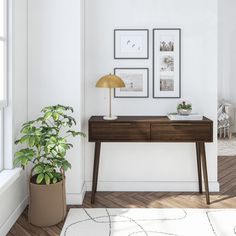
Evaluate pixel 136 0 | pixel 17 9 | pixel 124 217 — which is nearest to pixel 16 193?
pixel 124 217

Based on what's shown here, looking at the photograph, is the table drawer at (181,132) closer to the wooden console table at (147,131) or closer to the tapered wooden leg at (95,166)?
the wooden console table at (147,131)

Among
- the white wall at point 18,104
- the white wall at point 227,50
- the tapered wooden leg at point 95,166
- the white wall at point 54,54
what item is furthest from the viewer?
the white wall at point 227,50

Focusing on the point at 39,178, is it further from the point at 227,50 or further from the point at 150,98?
the point at 227,50

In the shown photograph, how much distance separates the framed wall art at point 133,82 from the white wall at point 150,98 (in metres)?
0.06

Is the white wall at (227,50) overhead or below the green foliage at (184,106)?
overhead

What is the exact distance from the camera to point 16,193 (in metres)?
2.87

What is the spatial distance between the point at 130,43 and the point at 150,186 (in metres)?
1.53

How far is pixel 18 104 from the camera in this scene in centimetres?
292

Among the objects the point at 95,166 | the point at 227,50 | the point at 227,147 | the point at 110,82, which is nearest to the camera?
the point at 110,82

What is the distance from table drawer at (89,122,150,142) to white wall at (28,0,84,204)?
0.18 meters

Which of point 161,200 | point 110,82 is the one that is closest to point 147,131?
point 110,82

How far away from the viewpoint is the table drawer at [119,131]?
3176 millimetres

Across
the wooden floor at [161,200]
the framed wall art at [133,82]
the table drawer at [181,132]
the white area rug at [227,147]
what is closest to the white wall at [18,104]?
the wooden floor at [161,200]

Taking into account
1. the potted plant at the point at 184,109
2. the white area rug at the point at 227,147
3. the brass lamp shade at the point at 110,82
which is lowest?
the white area rug at the point at 227,147
